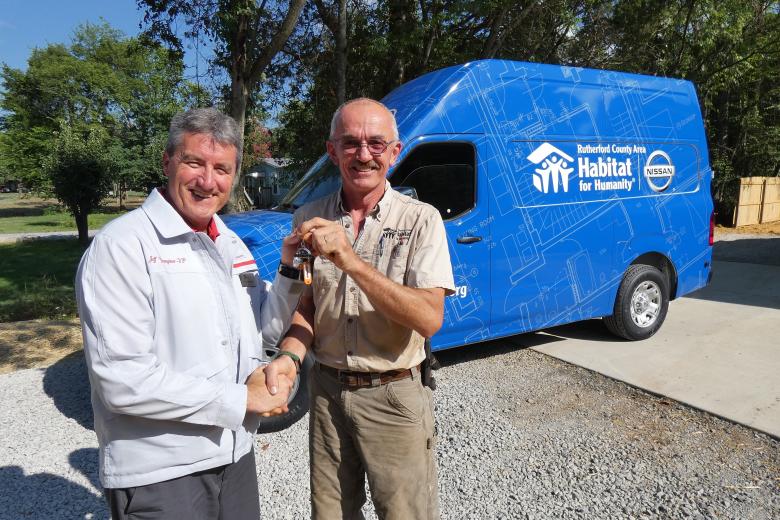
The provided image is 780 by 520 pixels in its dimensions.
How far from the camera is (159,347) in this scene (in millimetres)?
1483

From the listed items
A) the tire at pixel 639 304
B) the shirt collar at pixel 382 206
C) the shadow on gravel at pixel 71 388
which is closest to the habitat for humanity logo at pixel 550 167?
the tire at pixel 639 304

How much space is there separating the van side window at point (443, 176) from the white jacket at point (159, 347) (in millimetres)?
2775

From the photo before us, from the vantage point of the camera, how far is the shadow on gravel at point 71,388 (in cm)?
421

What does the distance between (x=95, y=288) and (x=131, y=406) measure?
1.06 feet

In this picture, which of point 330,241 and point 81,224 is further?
point 81,224

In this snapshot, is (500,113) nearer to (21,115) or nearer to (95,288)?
Answer: (95,288)

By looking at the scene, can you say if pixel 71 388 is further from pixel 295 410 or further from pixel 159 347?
pixel 159 347

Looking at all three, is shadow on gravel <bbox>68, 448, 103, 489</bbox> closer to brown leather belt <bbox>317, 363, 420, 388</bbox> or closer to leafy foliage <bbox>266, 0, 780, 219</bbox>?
brown leather belt <bbox>317, 363, 420, 388</bbox>

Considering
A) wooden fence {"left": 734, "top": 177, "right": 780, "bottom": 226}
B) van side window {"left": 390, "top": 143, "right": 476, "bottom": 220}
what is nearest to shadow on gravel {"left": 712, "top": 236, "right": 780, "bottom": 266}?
wooden fence {"left": 734, "top": 177, "right": 780, "bottom": 226}

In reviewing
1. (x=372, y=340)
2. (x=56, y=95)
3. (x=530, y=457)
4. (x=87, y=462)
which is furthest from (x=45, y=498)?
(x=56, y=95)

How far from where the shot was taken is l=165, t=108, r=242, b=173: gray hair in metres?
1.57

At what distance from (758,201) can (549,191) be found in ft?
59.7

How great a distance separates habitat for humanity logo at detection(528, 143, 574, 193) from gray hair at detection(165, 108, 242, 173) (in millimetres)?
3615

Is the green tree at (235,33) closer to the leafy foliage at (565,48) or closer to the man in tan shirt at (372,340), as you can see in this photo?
the leafy foliage at (565,48)
